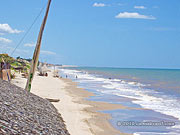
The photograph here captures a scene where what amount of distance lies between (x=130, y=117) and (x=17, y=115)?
8392 mm

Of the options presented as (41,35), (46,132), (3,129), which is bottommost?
(46,132)

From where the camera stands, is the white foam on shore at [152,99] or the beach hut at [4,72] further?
the beach hut at [4,72]

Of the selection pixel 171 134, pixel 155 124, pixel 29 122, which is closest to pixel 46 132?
pixel 29 122

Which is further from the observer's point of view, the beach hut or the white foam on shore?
the beach hut

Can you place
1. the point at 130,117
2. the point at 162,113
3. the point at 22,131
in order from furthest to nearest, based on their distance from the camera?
the point at 162,113 → the point at 130,117 → the point at 22,131

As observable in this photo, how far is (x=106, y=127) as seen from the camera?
12391 millimetres

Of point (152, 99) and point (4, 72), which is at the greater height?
point (4, 72)

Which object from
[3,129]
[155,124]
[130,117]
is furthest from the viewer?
[130,117]

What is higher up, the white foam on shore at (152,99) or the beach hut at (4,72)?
the beach hut at (4,72)

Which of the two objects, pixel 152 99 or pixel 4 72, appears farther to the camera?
pixel 152 99

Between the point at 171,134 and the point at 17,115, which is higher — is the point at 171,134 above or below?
below

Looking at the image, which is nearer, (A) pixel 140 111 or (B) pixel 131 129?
(B) pixel 131 129

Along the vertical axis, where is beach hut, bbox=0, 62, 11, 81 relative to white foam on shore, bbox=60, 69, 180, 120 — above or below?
above

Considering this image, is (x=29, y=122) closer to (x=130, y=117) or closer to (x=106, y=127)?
(x=106, y=127)
